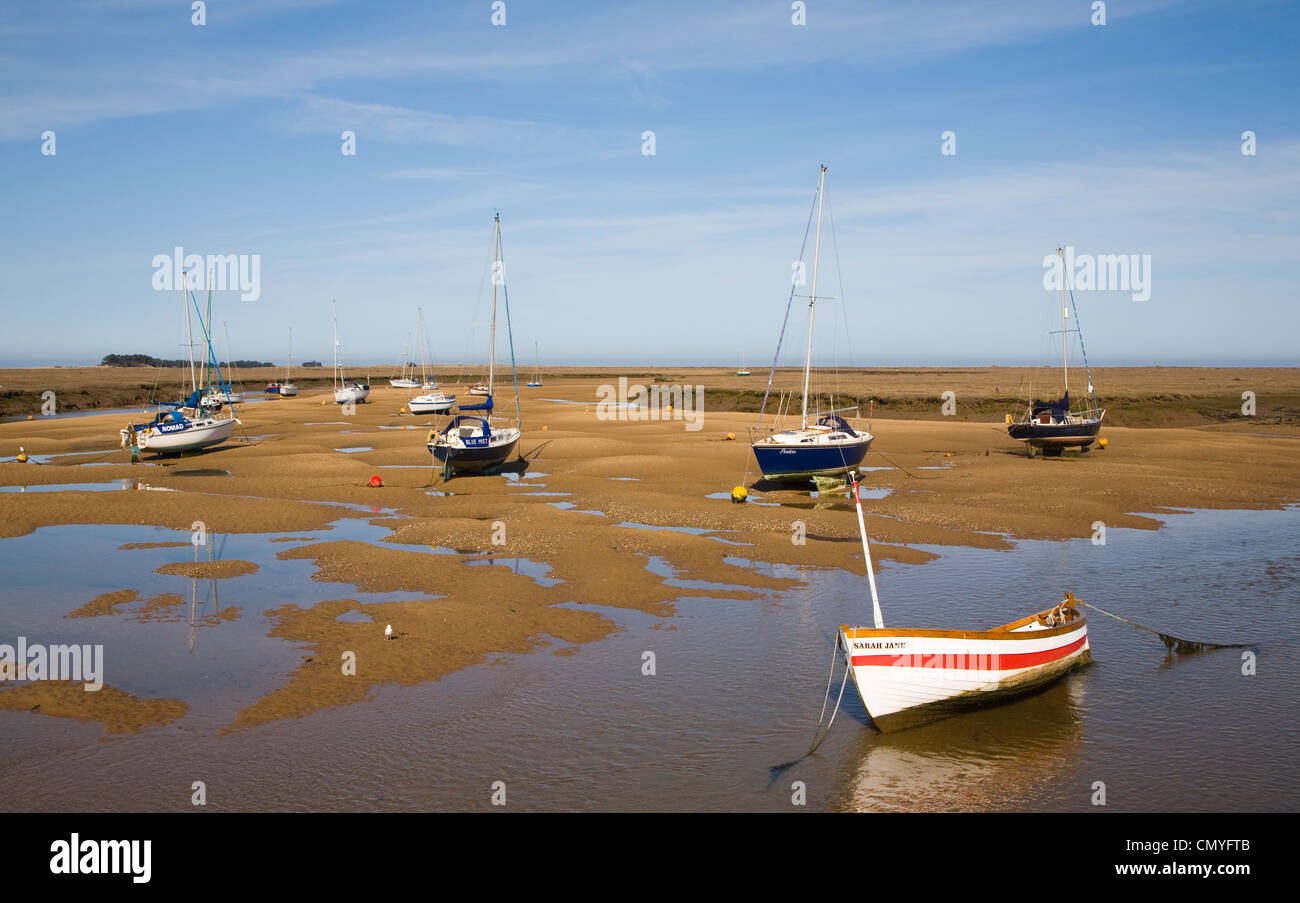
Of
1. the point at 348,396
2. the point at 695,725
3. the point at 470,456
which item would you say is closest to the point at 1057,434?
the point at 470,456

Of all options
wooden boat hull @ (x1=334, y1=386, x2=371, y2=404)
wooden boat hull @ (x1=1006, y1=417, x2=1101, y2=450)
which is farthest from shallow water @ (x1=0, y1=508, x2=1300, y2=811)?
wooden boat hull @ (x1=334, y1=386, x2=371, y2=404)

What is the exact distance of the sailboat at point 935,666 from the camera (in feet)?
48.4

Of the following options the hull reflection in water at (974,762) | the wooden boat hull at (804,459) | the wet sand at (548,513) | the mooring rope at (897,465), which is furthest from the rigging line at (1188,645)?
the mooring rope at (897,465)

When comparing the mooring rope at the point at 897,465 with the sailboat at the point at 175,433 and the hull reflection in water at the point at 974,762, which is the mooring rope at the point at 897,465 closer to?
the hull reflection in water at the point at 974,762

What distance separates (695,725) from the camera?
1509 cm

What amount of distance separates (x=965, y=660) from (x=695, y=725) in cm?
469

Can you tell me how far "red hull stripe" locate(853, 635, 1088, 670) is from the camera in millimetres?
14742

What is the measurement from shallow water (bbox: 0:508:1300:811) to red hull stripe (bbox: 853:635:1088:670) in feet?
2.94

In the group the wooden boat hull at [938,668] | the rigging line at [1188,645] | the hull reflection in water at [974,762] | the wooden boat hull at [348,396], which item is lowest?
the hull reflection in water at [974,762]

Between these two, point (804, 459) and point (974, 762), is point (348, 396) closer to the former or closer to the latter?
point (804, 459)

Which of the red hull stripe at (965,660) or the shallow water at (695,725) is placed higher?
the red hull stripe at (965,660)

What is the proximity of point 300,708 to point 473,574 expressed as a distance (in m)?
8.99

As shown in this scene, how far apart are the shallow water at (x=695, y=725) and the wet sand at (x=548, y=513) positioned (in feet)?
2.93
